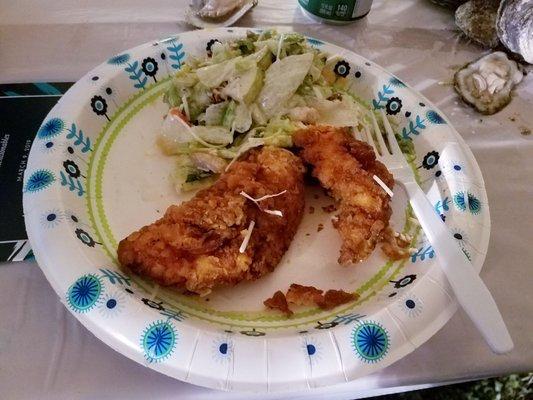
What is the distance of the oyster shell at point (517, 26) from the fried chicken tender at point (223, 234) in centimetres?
110

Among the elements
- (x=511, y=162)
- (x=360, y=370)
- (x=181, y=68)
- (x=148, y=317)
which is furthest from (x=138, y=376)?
(x=511, y=162)

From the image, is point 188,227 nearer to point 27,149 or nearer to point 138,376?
point 138,376

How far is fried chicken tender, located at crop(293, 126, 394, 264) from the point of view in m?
1.05

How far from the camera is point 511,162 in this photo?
59.2 inches

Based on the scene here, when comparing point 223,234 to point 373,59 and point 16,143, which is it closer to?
point 16,143

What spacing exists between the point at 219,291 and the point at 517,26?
4.77 feet

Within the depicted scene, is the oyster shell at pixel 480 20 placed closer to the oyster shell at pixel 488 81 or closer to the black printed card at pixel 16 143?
the oyster shell at pixel 488 81

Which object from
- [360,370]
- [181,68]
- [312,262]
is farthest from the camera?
[181,68]

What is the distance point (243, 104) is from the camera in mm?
1292

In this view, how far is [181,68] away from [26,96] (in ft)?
1.56

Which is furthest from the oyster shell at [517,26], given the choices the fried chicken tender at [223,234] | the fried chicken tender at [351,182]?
the fried chicken tender at [223,234]

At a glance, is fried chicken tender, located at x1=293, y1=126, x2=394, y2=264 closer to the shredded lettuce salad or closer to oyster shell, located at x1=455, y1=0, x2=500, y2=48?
the shredded lettuce salad

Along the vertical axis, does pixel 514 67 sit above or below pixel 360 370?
above

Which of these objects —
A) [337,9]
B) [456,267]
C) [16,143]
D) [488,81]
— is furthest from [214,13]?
[456,267]
